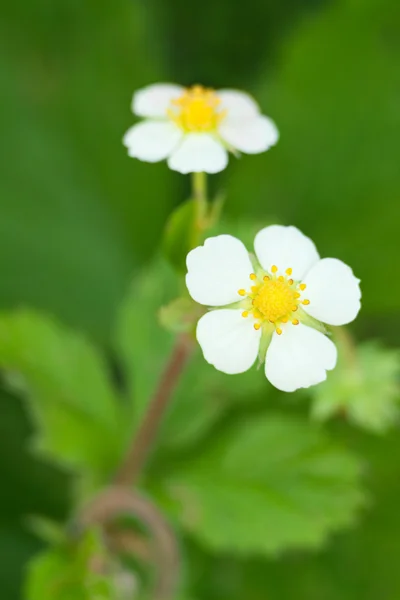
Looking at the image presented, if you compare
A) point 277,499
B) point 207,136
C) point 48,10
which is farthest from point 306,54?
point 277,499

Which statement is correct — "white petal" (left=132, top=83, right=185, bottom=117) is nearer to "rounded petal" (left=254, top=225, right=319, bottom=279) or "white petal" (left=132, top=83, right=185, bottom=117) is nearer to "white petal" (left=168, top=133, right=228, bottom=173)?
"white petal" (left=168, top=133, right=228, bottom=173)

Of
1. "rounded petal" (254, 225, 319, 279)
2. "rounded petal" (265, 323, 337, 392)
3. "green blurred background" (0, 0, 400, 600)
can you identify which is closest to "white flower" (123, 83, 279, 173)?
"rounded petal" (254, 225, 319, 279)

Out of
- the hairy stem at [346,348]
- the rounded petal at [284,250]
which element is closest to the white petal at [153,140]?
the rounded petal at [284,250]

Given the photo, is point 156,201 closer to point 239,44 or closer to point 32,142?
point 32,142

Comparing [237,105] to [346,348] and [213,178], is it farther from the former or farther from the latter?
[213,178]

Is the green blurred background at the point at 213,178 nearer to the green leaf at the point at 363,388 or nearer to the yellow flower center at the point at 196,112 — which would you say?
the green leaf at the point at 363,388

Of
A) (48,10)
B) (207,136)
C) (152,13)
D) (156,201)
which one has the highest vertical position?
(152,13)
